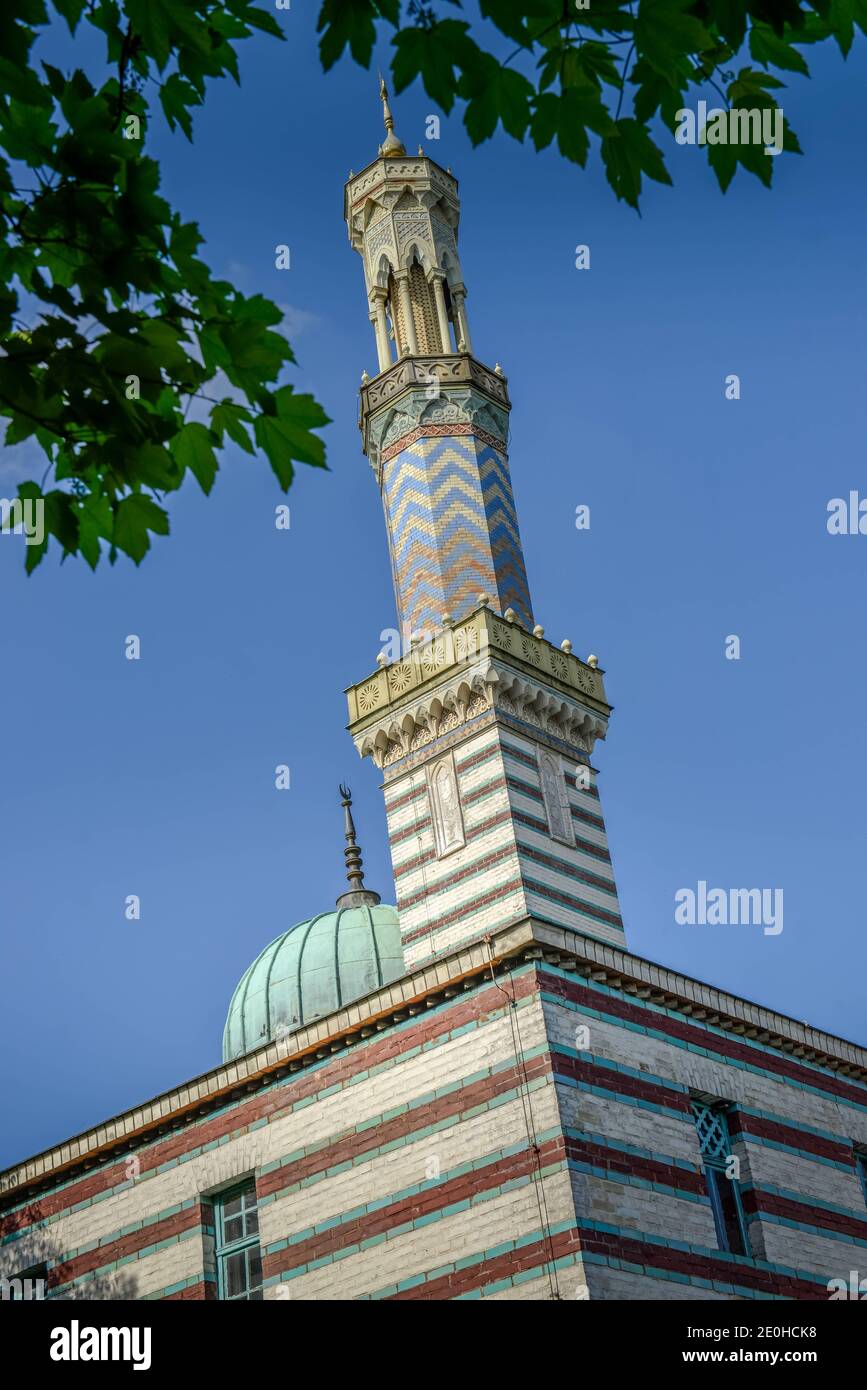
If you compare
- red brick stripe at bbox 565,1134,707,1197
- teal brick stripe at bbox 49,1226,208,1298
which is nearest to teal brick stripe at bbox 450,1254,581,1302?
red brick stripe at bbox 565,1134,707,1197

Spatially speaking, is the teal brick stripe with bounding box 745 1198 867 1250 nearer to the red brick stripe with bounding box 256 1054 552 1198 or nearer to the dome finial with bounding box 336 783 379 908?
the red brick stripe with bounding box 256 1054 552 1198

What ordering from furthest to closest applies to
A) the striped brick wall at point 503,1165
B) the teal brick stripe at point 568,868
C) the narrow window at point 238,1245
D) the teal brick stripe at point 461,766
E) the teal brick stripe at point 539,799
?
the teal brick stripe at point 461,766
the teal brick stripe at point 539,799
the teal brick stripe at point 568,868
the narrow window at point 238,1245
the striped brick wall at point 503,1165

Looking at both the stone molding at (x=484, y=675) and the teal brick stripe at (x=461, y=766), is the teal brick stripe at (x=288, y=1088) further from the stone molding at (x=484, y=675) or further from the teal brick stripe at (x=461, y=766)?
the stone molding at (x=484, y=675)

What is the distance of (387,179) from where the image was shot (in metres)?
32.4

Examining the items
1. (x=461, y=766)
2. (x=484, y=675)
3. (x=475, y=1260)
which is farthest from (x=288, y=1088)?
(x=484, y=675)

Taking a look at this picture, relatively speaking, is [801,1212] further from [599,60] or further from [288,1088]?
[599,60]

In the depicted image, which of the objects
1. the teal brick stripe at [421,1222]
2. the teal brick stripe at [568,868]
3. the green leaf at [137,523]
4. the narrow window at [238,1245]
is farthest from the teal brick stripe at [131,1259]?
the green leaf at [137,523]

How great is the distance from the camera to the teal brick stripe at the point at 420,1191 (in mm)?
18922

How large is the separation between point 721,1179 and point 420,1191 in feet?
14.1

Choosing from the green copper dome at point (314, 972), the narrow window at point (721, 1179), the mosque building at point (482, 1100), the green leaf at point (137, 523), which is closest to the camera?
the green leaf at point (137, 523)

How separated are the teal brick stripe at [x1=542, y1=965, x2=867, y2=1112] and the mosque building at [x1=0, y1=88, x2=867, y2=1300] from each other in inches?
1.5

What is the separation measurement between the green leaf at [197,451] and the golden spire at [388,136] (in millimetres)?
29493

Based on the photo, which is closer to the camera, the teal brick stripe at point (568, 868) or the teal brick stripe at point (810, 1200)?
the teal brick stripe at point (810, 1200)
